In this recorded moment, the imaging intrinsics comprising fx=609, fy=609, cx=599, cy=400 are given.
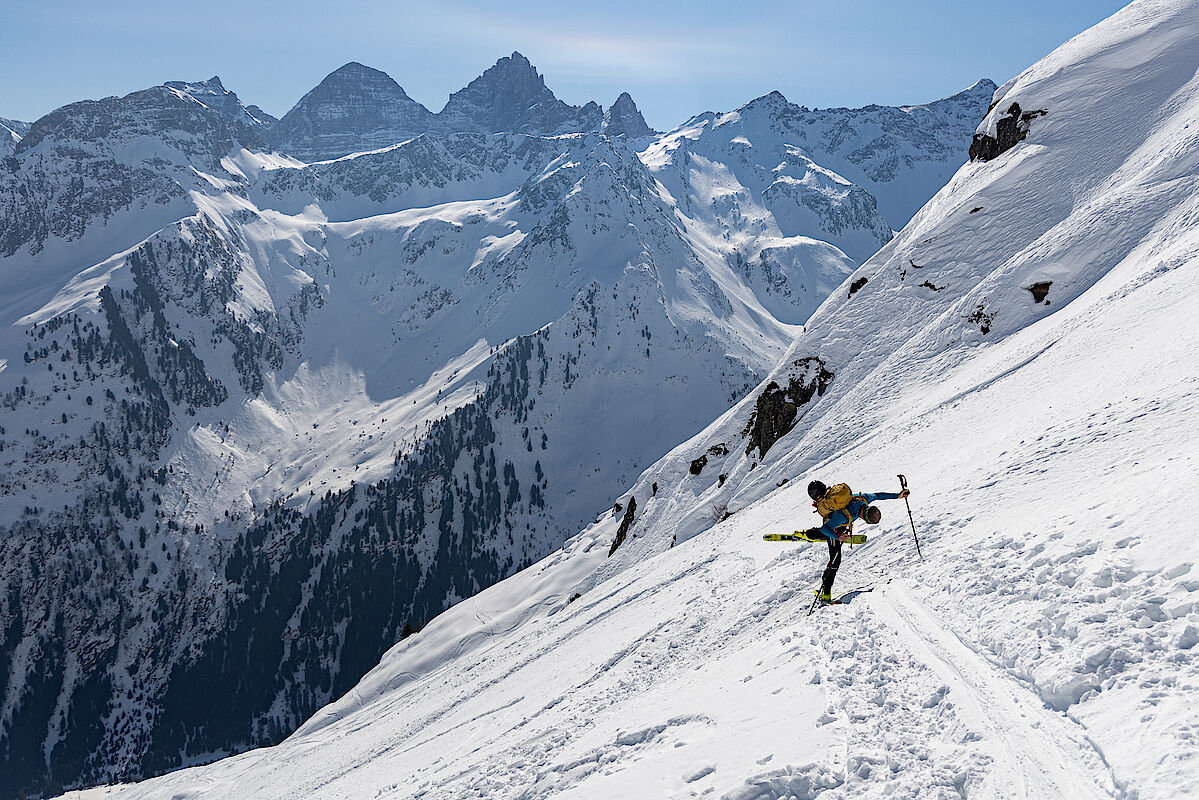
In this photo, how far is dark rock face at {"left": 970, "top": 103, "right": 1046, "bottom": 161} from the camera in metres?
47.7

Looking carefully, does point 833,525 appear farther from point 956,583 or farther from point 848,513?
point 956,583

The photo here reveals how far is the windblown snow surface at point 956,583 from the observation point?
25.1 ft

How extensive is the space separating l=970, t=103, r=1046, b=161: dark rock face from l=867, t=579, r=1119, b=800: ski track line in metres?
52.4

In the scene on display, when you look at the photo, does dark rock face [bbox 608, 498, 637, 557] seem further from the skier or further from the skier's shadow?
the skier's shadow

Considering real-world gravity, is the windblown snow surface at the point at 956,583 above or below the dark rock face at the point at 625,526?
above

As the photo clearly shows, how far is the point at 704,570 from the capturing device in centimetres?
2359

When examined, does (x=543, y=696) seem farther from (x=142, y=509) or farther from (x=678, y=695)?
(x=142, y=509)

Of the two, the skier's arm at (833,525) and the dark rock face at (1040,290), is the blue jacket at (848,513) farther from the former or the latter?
the dark rock face at (1040,290)

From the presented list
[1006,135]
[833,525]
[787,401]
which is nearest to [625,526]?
[787,401]

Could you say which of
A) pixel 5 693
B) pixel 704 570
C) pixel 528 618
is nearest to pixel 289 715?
pixel 5 693

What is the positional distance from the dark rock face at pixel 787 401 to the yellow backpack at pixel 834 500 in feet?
94.9

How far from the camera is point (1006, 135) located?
49906mm

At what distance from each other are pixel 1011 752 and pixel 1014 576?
3511 mm

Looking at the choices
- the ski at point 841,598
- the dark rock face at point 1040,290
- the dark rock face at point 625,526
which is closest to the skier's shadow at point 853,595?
the ski at point 841,598
